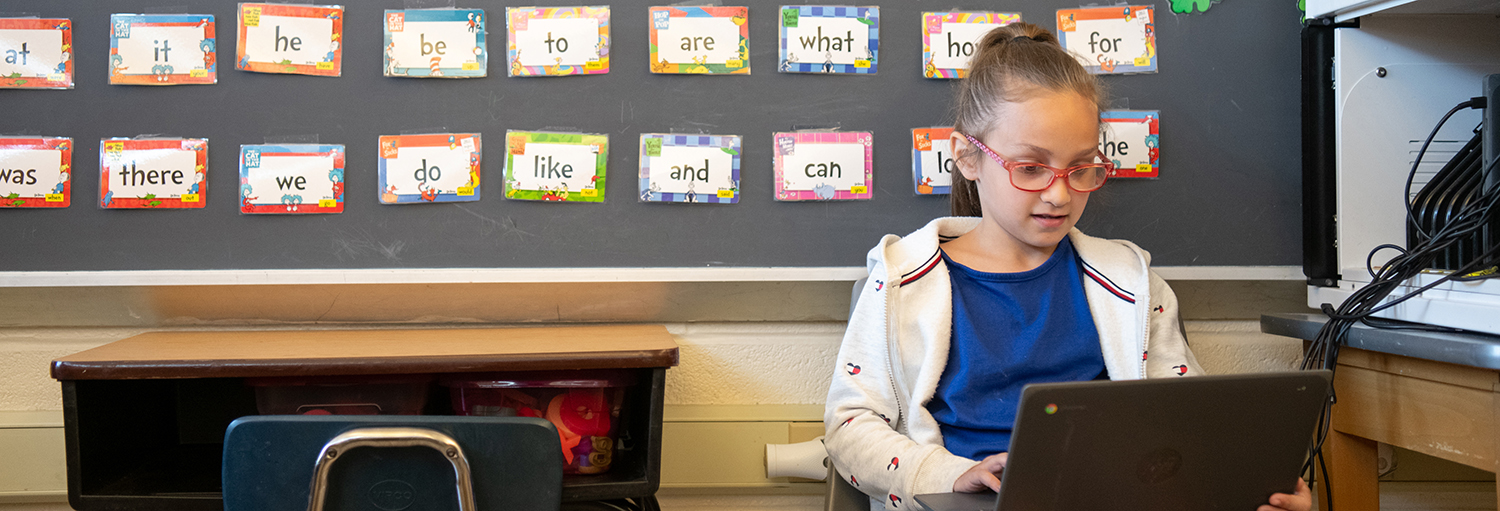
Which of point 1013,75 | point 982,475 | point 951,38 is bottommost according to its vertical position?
point 982,475

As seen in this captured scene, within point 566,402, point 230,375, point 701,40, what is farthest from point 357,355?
point 701,40

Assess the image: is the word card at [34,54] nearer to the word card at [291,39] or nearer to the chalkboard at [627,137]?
the chalkboard at [627,137]

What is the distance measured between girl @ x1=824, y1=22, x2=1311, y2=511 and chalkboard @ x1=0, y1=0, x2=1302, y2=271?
166 mm

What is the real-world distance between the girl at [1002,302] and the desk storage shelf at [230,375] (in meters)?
0.25

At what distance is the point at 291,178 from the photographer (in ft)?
3.82

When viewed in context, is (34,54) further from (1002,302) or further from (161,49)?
(1002,302)

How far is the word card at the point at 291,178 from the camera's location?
1157 mm

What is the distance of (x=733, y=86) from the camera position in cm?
120

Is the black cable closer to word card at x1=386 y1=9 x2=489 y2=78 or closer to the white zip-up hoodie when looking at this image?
the white zip-up hoodie

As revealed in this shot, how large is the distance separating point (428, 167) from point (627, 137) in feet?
0.91

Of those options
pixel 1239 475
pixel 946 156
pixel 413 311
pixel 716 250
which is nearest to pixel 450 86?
pixel 413 311

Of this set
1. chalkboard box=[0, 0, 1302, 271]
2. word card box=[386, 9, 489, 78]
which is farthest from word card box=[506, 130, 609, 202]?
word card box=[386, 9, 489, 78]

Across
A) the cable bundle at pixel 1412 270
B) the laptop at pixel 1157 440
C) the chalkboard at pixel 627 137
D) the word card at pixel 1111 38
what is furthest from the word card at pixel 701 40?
the cable bundle at pixel 1412 270

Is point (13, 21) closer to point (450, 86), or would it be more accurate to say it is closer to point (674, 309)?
point (450, 86)
